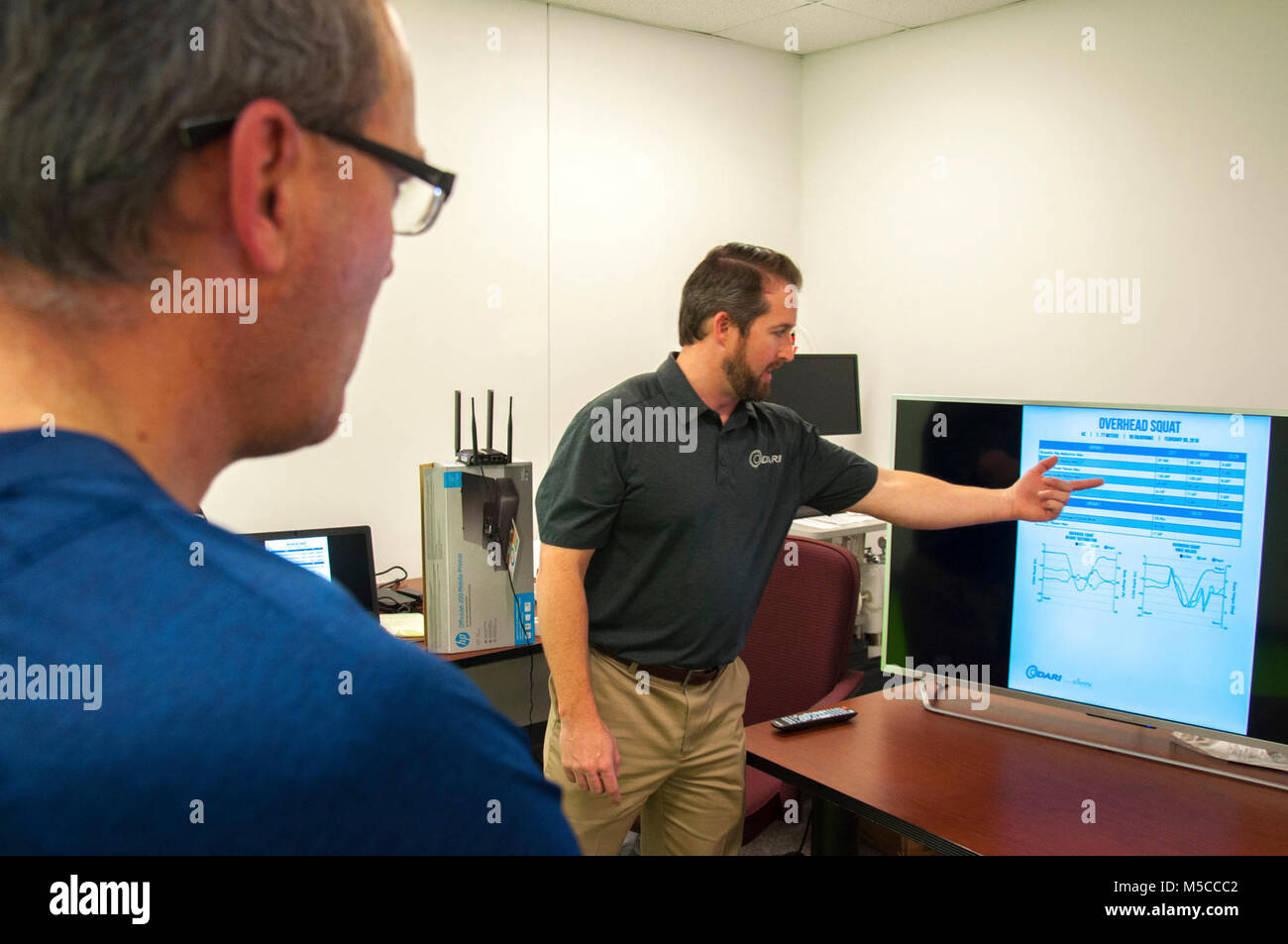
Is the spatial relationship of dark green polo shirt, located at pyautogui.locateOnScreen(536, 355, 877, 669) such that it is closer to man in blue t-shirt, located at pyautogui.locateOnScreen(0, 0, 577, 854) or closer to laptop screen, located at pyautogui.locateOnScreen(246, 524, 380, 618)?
laptop screen, located at pyautogui.locateOnScreen(246, 524, 380, 618)

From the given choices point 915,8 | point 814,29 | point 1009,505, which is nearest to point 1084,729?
point 1009,505

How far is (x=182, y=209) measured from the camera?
1.38 feet

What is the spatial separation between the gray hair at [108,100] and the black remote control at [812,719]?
5.68 feet

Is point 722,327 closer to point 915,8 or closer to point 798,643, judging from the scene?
point 798,643

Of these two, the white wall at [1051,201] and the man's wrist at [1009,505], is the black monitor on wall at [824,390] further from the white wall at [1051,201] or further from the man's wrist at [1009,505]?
the man's wrist at [1009,505]

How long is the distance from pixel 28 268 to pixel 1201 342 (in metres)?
3.80

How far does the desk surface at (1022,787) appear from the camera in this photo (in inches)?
57.9

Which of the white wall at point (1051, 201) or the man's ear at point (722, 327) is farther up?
the white wall at point (1051, 201)

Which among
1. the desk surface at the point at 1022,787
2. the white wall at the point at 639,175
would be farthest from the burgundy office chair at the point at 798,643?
the white wall at the point at 639,175

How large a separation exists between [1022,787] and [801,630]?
40.2 inches

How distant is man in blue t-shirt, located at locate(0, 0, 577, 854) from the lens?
1.14 feet
